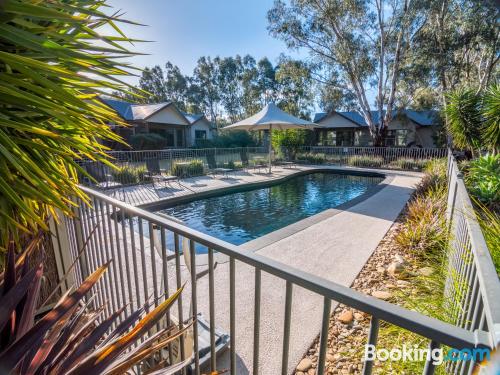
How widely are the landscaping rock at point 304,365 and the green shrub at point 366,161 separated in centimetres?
1405

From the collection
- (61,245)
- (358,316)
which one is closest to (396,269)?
(358,316)

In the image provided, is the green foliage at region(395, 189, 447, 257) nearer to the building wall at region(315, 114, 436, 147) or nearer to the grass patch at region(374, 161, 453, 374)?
the grass patch at region(374, 161, 453, 374)

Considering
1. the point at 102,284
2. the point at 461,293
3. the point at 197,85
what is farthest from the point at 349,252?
the point at 197,85

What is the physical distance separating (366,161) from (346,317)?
534 inches

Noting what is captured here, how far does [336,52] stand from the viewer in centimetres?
1507

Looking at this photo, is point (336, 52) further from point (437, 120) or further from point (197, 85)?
point (197, 85)

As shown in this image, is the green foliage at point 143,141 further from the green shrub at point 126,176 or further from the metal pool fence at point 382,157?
the metal pool fence at point 382,157

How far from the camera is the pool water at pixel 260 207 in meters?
5.82

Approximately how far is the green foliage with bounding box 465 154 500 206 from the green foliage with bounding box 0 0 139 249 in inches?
210

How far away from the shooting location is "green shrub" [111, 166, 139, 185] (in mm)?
8938

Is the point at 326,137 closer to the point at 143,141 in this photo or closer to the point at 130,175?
the point at 143,141

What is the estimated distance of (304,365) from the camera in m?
1.91

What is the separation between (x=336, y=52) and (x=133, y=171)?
1316cm

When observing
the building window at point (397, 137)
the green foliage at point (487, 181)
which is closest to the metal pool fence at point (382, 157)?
the green foliage at point (487, 181)
